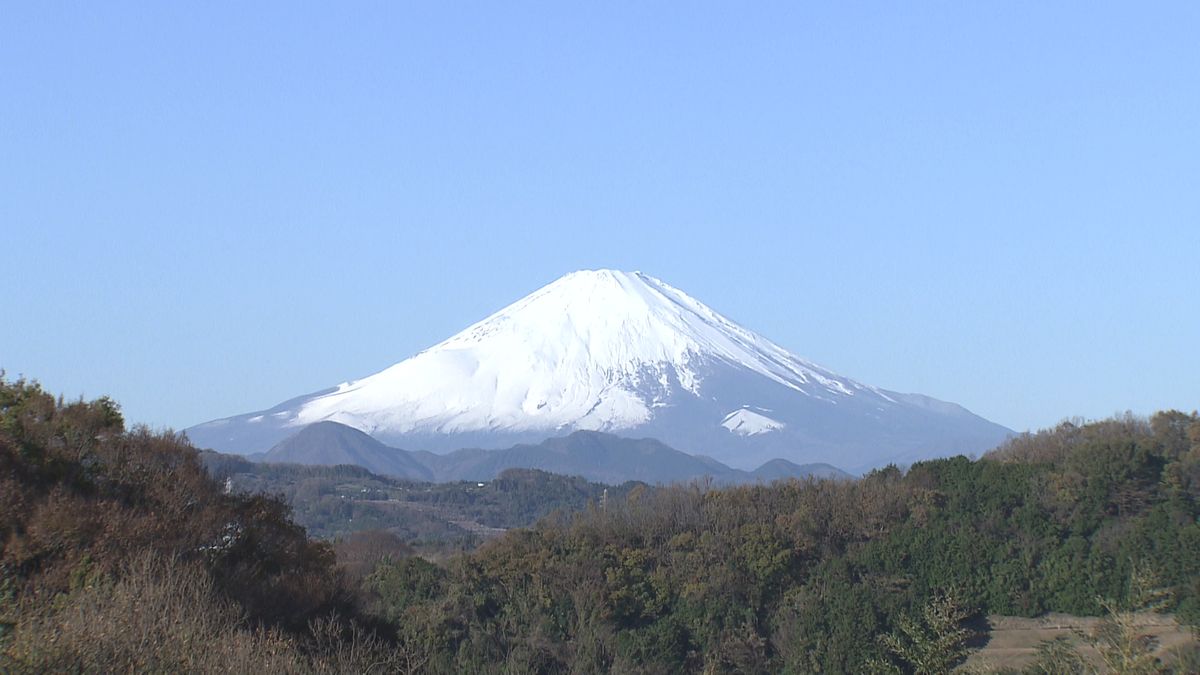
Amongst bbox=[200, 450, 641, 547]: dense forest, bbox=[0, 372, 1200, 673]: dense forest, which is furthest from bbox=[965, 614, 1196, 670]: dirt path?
bbox=[200, 450, 641, 547]: dense forest

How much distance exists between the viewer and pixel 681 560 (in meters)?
40.2

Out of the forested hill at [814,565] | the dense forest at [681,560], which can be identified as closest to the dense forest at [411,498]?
the dense forest at [681,560]

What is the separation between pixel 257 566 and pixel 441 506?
9829 centimetres

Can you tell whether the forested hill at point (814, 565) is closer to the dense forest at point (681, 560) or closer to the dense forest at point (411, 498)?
the dense forest at point (681, 560)

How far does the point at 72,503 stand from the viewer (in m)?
14.7

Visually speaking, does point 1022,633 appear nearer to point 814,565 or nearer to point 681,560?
point 814,565

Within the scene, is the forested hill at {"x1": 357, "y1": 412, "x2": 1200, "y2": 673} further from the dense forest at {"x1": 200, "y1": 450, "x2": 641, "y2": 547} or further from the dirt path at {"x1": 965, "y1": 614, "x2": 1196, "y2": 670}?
the dense forest at {"x1": 200, "y1": 450, "x2": 641, "y2": 547}

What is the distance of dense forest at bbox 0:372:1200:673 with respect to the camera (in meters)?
15.4

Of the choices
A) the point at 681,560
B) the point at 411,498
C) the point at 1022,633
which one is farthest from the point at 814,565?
the point at 411,498

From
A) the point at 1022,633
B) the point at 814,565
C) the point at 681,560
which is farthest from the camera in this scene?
the point at 814,565

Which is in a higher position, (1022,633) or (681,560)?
(681,560)

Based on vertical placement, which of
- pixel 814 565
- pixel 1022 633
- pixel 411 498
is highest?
pixel 411 498

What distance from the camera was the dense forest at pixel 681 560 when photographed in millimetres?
15375

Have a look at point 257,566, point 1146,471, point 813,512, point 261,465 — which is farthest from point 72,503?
point 261,465
